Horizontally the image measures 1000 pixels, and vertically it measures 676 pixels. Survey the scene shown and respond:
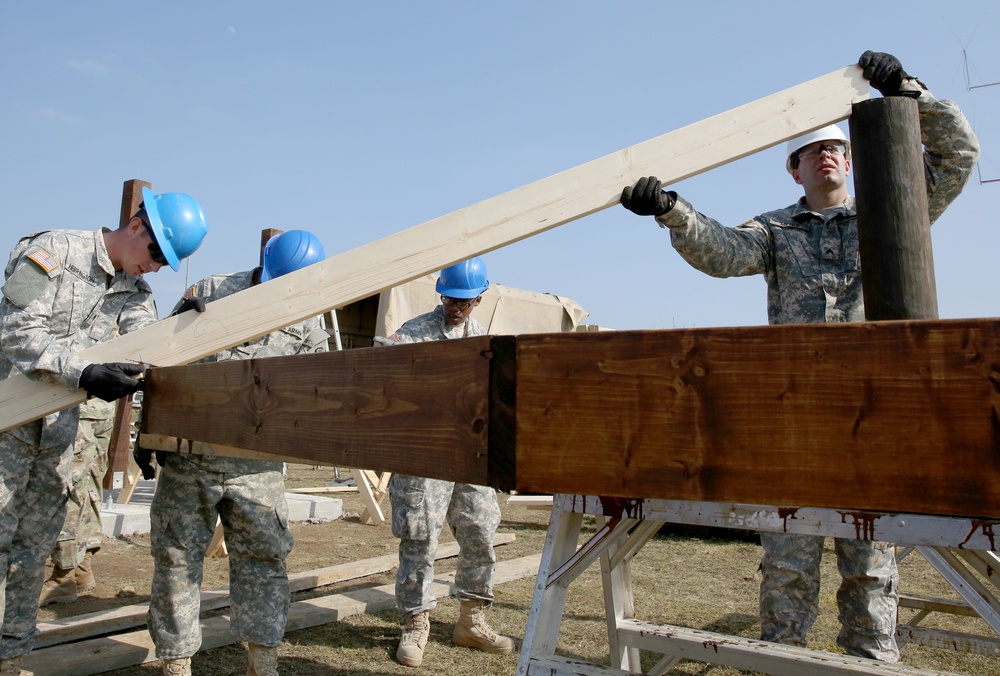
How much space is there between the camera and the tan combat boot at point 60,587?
4446 mm

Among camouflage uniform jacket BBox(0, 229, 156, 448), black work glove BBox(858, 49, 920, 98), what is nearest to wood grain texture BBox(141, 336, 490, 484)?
camouflage uniform jacket BBox(0, 229, 156, 448)

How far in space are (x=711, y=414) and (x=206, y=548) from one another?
267 cm

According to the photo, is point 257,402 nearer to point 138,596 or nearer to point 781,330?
point 781,330

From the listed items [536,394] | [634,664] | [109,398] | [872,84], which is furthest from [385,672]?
[872,84]

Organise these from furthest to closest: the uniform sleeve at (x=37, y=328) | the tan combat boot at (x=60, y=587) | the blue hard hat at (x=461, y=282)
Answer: the tan combat boot at (x=60, y=587) → the blue hard hat at (x=461, y=282) → the uniform sleeve at (x=37, y=328)

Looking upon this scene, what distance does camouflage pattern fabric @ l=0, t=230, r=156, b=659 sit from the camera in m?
2.83

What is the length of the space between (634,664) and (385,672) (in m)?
1.20

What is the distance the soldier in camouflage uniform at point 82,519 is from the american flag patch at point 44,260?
1.64 m

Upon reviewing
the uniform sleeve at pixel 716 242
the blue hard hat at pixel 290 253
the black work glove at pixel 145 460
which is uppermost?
the blue hard hat at pixel 290 253

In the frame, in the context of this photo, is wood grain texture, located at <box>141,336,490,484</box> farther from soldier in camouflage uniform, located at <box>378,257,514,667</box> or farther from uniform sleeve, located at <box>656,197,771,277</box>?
soldier in camouflage uniform, located at <box>378,257,514,667</box>

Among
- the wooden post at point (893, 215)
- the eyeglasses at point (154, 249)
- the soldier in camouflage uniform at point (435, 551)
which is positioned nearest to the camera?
the wooden post at point (893, 215)

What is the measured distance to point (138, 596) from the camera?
4695 mm

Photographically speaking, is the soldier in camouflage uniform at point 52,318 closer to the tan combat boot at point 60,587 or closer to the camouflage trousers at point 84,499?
the camouflage trousers at point 84,499

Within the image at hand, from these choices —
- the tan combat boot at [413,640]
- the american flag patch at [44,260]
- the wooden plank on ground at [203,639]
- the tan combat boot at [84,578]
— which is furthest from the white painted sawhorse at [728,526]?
the tan combat boot at [84,578]
